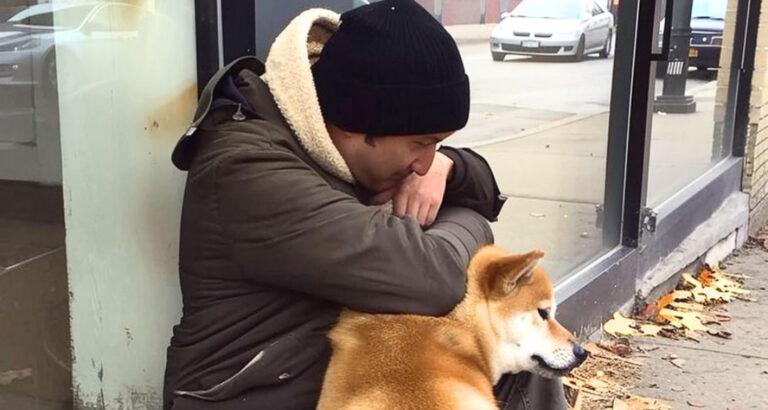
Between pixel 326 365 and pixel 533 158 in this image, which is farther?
pixel 533 158

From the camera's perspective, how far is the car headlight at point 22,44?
224cm

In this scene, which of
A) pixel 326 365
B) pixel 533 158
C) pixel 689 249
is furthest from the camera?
pixel 689 249

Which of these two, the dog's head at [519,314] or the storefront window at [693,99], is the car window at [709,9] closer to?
the storefront window at [693,99]

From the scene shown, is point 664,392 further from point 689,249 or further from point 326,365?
point 326,365

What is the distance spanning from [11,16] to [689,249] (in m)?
Result: 4.83

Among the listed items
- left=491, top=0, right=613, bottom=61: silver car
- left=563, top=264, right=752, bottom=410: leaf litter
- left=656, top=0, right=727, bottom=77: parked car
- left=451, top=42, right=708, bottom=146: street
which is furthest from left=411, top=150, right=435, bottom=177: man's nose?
left=656, top=0, right=727, bottom=77: parked car

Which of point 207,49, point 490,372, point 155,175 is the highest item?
point 207,49

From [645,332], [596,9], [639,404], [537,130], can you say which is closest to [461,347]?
[639,404]

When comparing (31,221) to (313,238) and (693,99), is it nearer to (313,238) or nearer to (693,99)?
(313,238)

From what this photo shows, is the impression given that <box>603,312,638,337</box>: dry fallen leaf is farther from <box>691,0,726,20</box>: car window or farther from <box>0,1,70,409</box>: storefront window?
<box>691,0,726,20</box>: car window

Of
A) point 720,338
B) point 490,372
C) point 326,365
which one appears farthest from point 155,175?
point 720,338

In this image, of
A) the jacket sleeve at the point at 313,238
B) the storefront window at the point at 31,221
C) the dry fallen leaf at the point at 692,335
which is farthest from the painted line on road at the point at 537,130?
the jacket sleeve at the point at 313,238

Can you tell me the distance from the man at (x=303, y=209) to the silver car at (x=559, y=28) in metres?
2.53

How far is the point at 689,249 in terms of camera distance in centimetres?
607
